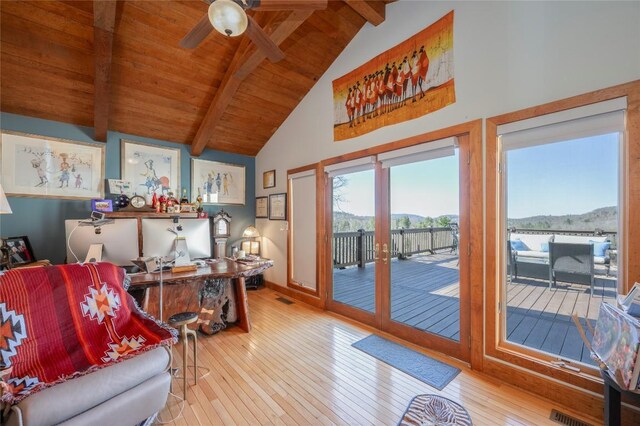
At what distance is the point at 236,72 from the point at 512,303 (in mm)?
3889

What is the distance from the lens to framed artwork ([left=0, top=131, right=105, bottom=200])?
316 cm

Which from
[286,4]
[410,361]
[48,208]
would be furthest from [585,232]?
[48,208]

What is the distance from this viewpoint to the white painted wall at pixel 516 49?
1.70 metres

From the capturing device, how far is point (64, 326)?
158 centimetres

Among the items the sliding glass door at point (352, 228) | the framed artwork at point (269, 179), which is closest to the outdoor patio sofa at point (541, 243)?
the sliding glass door at point (352, 228)

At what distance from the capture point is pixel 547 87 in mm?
1931

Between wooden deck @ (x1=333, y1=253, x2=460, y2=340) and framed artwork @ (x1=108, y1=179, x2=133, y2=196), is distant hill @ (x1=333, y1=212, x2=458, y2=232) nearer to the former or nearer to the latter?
wooden deck @ (x1=333, y1=253, x2=460, y2=340)

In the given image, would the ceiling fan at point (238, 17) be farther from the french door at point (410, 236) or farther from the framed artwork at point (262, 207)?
the framed artwork at point (262, 207)

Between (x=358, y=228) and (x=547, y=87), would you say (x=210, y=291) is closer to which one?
(x=358, y=228)

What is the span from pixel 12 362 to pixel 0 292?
398 mm

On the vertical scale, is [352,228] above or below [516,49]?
below

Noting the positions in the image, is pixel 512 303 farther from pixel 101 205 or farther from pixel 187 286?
pixel 101 205

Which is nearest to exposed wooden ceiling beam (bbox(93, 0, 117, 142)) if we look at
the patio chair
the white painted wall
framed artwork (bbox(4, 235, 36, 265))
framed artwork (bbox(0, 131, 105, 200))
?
framed artwork (bbox(0, 131, 105, 200))

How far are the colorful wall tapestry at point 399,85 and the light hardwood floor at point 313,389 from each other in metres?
2.56
